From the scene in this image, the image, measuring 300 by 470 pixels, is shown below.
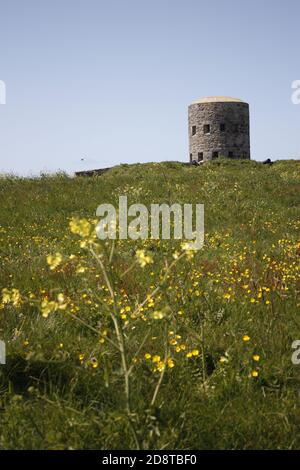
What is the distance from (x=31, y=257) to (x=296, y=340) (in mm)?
4737

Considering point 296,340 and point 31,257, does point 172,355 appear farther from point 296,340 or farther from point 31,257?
point 31,257

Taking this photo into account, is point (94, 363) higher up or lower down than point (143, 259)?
lower down

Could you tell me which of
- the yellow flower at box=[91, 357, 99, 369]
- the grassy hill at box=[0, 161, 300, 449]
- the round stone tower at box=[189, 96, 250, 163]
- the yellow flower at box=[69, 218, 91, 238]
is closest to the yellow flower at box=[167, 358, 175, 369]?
the grassy hill at box=[0, 161, 300, 449]

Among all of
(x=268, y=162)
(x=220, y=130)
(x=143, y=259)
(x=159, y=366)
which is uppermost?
(x=220, y=130)

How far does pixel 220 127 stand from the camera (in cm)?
4859

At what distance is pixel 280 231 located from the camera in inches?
416

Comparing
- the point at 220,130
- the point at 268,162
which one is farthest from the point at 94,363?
the point at 220,130

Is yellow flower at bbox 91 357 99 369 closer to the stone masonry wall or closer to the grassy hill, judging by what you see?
the grassy hill

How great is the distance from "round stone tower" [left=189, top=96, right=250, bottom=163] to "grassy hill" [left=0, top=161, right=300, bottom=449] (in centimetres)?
4097

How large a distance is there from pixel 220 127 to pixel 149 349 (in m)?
46.7

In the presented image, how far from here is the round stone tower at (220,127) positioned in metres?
48.4

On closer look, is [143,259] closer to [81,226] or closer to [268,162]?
[81,226]

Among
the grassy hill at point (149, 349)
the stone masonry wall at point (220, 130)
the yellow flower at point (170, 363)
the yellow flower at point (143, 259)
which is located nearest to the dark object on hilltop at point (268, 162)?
the stone masonry wall at point (220, 130)

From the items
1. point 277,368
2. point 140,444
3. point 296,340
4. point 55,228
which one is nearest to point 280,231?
point 55,228
